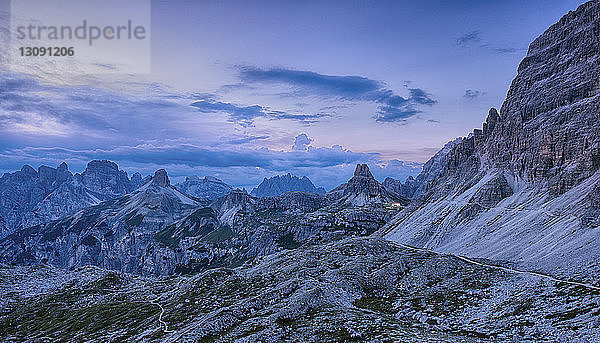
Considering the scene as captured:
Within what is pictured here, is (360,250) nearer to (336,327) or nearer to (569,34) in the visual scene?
(336,327)

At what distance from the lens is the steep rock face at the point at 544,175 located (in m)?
108

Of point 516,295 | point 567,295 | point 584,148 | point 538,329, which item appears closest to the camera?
point 538,329

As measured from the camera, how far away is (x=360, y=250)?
11850 centimetres

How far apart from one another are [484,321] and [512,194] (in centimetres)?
12982

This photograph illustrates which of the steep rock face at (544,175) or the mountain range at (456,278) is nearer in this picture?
the mountain range at (456,278)

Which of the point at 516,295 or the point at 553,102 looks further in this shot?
the point at 553,102

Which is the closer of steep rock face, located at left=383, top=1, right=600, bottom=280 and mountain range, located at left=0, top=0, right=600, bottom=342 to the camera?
mountain range, located at left=0, top=0, right=600, bottom=342

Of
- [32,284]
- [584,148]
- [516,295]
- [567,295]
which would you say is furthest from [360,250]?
[32,284]

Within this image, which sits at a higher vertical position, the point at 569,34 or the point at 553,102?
the point at 569,34

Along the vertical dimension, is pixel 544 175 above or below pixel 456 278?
above

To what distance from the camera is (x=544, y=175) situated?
15112 centimetres

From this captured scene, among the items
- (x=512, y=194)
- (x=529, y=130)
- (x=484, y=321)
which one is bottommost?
(x=484, y=321)

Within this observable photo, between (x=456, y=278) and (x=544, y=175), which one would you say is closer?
(x=456, y=278)

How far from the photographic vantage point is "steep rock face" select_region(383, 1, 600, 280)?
353ft
